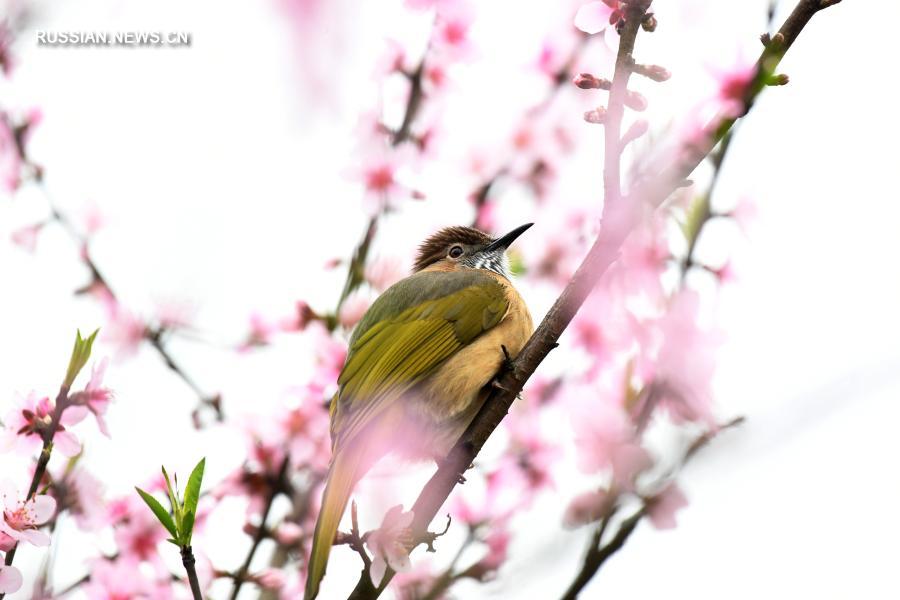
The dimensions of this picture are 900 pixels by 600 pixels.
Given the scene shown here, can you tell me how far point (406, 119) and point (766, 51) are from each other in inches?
114

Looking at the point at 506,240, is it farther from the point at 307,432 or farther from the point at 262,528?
the point at 262,528

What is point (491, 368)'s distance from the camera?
4.16m

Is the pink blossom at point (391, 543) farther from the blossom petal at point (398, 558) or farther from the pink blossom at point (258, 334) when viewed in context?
the pink blossom at point (258, 334)

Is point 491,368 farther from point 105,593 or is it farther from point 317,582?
point 105,593

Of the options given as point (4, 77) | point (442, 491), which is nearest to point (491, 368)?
point (442, 491)

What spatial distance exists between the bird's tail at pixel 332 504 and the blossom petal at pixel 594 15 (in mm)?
1666

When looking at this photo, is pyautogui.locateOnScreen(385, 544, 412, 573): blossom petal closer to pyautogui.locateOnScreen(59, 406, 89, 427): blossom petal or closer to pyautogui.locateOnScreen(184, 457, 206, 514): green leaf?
pyautogui.locateOnScreen(184, 457, 206, 514): green leaf

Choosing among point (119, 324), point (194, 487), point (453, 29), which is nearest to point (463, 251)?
point (453, 29)

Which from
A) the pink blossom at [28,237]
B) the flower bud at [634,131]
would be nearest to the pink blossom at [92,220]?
the pink blossom at [28,237]

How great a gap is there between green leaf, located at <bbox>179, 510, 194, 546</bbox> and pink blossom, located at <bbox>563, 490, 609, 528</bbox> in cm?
104

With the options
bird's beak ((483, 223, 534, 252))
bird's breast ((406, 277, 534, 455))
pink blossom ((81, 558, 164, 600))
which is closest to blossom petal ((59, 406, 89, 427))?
pink blossom ((81, 558, 164, 600))

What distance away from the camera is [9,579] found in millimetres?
2613

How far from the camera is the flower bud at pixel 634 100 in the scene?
2629mm

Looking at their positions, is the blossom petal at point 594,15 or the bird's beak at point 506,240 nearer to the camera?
the blossom petal at point 594,15
